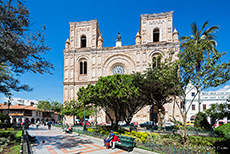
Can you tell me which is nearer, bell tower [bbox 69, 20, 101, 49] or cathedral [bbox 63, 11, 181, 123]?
cathedral [bbox 63, 11, 181, 123]

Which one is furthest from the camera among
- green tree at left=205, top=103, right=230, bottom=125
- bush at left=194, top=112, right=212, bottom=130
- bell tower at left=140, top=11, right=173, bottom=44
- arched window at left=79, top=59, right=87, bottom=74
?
arched window at left=79, top=59, right=87, bottom=74

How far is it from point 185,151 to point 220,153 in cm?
264

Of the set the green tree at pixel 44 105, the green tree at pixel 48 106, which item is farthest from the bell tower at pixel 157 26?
the green tree at pixel 44 105

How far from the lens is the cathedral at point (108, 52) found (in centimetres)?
3259

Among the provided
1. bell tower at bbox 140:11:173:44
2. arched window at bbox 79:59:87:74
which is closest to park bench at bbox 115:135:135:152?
bell tower at bbox 140:11:173:44

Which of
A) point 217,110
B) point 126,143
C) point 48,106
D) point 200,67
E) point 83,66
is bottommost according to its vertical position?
point 48,106

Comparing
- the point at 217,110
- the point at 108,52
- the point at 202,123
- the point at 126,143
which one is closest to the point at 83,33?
the point at 108,52

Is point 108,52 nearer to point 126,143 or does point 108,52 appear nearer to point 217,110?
point 217,110

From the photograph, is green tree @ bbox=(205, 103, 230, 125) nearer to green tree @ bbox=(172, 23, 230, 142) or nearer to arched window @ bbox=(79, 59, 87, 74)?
green tree @ bbox=(172, 23, 230, 142)

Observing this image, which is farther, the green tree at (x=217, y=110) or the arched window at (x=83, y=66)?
the arched window at (x=83, y=66)

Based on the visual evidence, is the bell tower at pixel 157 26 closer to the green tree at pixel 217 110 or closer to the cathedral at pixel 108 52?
the cathedral at pixel 108 52

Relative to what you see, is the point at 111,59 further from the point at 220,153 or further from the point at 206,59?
the point at 220,153

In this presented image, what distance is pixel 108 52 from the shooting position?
114 feet

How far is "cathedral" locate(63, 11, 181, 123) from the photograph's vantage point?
32594 mm
